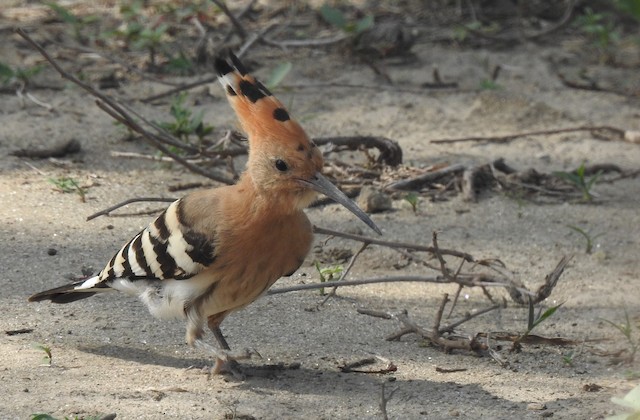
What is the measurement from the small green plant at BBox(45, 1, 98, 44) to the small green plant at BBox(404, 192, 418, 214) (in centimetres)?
273

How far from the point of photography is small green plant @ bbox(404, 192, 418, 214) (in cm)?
486

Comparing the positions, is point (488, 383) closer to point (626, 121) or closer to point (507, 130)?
point (507, 130)

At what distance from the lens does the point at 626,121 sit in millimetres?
6285

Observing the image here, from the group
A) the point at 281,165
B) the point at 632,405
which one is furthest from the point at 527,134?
the point at 632,405

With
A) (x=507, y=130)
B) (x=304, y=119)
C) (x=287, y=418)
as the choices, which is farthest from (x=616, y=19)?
(x=287, y=418)

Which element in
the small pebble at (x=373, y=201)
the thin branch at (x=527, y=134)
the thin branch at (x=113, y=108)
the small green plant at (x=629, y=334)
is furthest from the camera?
the thin branch at (x=527, y=134)

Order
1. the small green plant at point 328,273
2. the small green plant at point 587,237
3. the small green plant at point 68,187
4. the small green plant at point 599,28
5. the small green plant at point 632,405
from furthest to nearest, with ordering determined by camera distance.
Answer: the small green plant at point 599,28, the small green plant at point 68,187, the small green plant at point 587,237, the small green plant at point 328,273, the small green plant at point 632,405

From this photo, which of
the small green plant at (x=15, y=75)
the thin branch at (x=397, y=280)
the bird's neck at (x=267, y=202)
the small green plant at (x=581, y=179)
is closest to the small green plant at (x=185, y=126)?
the small green plant at (x=15, y=75)

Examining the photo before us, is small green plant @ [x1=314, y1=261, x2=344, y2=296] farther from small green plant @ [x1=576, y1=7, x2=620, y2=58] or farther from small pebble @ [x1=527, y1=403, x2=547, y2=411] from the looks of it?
small green plant @ [x1=576, y1=7, x2=620, y2=58]

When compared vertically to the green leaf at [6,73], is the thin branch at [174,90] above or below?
below

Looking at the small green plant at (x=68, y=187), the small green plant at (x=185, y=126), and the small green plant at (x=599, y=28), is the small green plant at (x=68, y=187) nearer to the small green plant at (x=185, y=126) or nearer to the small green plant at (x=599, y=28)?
the small green plant at (x=185, y=126)

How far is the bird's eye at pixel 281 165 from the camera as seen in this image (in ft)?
11.1

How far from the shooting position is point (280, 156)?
338 centimetres

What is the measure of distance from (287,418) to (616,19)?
5379 millimetres
